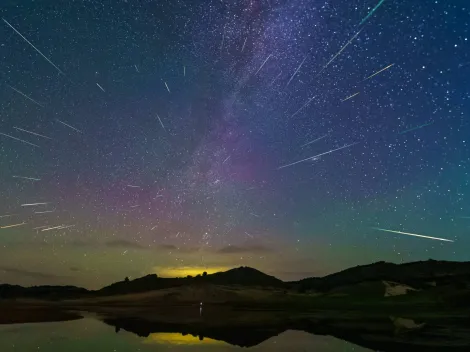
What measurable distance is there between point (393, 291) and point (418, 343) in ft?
535

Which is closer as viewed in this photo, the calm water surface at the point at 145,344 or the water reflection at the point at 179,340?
the calm water surface at the point at 145,344

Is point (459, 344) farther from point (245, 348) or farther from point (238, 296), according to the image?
point (238, 296)

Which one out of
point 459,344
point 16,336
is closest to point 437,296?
point 459,344

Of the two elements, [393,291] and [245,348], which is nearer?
[245,348]

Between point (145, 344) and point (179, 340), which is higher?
point (179, 340)

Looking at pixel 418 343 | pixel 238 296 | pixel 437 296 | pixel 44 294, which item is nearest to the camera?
pixel 418 343

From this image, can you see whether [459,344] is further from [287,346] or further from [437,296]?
[437,296]

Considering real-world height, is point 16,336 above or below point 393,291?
below

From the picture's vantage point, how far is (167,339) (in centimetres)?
3144

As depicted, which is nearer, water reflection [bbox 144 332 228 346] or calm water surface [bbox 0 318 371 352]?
calm water surface [bbox 0 318 371 352]

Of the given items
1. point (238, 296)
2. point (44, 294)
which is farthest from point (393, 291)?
point (44, 294)

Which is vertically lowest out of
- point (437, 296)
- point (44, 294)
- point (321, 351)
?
point (321, 351)

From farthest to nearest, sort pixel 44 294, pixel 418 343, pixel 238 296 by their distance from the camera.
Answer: pixel 44 294 → pixel 238 296 → pixel 418 343

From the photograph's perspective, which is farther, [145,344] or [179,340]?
[179,340]
